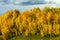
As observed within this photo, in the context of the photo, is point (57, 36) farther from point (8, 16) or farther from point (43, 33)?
point (8, 16)

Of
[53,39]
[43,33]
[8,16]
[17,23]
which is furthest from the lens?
[8,16]

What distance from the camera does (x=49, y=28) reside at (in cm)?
2702

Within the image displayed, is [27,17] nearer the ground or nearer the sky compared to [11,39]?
nearer the sky

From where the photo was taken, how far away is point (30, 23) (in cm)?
2859

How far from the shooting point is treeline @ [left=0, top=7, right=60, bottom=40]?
2678 cm

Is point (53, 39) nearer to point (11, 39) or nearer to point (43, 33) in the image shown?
point (43, 33)

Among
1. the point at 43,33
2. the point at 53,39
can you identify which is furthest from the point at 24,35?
the point at 53,39

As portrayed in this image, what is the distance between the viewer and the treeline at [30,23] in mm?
26781

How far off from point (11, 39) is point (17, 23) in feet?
9.34

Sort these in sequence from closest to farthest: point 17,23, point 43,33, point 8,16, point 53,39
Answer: point 53,39 → point 43,33 → point 17,23 → point 8,16

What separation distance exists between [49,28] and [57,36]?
6.72 feet

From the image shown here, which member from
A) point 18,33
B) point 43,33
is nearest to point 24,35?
point 18,33

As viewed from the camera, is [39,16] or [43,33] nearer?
[43,33]

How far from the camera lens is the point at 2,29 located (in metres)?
29.6
